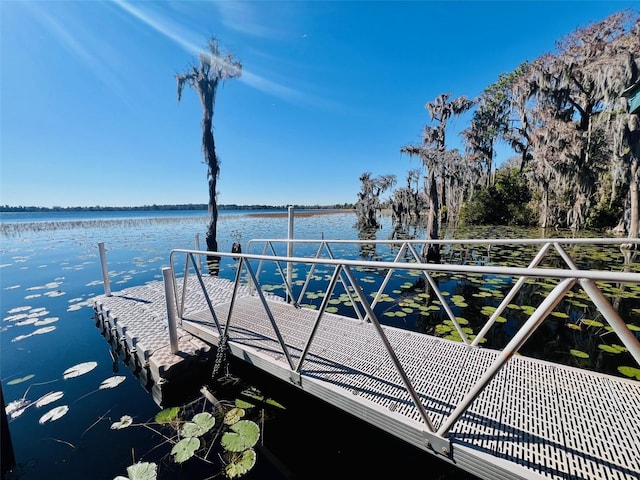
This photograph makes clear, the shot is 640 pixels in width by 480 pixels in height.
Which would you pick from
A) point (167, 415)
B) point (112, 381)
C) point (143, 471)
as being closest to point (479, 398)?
point (143, 471)

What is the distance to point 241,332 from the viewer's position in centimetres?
310

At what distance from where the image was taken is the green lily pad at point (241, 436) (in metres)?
2.29

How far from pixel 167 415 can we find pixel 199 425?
443 mm

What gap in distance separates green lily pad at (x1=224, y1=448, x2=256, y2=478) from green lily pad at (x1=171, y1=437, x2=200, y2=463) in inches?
13.1

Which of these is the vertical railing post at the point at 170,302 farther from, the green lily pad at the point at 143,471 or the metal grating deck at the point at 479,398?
the green lily pad at the point at 143,471

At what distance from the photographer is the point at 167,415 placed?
2.71 meters

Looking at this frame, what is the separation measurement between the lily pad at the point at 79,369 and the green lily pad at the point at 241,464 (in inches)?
107

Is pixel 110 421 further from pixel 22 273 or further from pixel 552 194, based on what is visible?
pixel 552 194

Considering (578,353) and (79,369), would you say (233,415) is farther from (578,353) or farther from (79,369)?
(578,353)

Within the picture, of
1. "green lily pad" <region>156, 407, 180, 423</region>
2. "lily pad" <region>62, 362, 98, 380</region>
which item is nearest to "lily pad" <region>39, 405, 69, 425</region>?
"lily pad" <region>62, 362, 98, 380</region>

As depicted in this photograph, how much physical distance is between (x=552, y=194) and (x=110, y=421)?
23.5 metres

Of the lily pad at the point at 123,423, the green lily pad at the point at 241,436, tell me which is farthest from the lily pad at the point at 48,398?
the green lily pad at the point at 241,436

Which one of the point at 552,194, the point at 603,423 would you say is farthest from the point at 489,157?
the point at 603,423

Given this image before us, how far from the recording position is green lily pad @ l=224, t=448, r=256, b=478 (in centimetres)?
208
